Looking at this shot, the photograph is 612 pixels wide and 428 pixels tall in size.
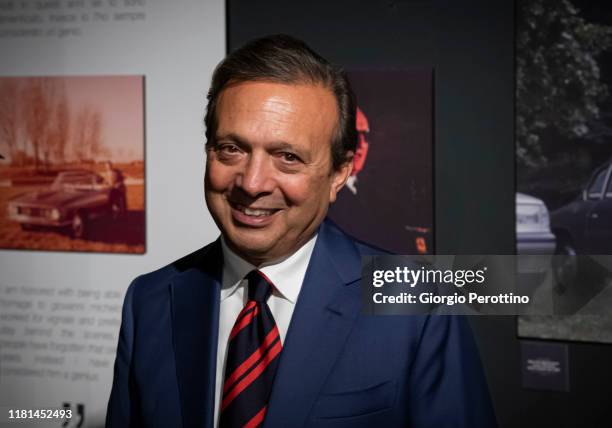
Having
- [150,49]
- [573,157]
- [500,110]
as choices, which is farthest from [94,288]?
[573,157]

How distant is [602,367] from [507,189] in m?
0.65

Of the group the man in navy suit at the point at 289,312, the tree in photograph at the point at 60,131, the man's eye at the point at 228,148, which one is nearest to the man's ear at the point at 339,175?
the man in navy suit at the point at 289,312

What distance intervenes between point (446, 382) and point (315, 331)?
28 centimetres

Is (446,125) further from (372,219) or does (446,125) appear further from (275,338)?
(275,338)

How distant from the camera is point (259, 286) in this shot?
1201 millimetres

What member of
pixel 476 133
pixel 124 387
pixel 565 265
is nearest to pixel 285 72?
pixel 124 387

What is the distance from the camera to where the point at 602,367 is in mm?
1836

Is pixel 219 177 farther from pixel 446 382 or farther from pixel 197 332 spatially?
pixel 446 382

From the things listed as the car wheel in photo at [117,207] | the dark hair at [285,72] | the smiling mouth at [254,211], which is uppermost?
the dark hair at [285,72]

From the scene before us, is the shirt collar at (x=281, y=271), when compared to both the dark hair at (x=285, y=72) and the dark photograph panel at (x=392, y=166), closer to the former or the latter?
the dark hair at (x=285, y=72)

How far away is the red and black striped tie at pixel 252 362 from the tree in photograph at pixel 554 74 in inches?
42.2

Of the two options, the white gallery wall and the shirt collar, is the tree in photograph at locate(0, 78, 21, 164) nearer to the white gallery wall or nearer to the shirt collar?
the white gallery wall

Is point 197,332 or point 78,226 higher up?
point 78,226

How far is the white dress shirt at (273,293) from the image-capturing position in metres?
1.21
